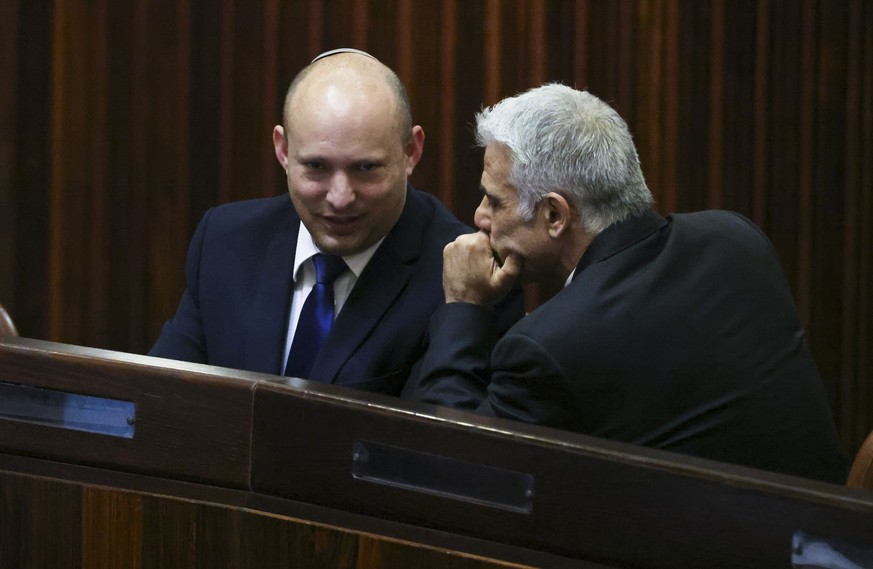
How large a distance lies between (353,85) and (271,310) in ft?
1.48

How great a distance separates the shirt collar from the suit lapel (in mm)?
11

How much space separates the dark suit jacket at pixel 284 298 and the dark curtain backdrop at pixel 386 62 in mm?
884

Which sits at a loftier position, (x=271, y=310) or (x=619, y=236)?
(x=619, y=236)

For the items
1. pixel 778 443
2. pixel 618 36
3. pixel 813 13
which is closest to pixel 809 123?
pixel 813 13

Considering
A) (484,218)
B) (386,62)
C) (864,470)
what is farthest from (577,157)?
(386,62)

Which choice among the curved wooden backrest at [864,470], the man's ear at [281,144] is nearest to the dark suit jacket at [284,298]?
the man's ear at [281,144]

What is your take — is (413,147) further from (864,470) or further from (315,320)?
(864,470)

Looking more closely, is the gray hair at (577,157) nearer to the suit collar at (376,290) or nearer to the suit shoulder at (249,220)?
the suit collar at (376,290)

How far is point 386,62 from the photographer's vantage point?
3283 mm

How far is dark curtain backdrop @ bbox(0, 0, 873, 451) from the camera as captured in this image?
10.7ft

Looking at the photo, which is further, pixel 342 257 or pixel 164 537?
pixel 342 257

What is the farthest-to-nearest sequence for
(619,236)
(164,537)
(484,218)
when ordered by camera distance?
(484,218), (619,236), (164,537)

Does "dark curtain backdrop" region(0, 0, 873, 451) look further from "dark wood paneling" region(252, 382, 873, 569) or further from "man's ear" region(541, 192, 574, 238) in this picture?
"dark wood paneling" region(252, 382, 873, 569)

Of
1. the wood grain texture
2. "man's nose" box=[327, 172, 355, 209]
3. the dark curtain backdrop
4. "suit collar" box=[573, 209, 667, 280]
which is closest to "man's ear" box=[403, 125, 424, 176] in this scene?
"man's nose" box=[327, 172, 355, 209]
